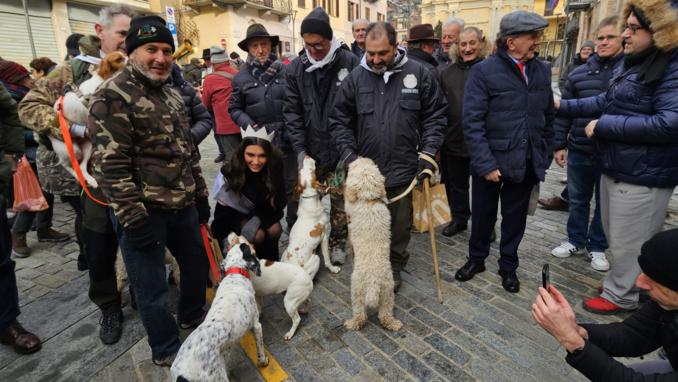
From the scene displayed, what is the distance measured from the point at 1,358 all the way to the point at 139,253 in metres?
1.73

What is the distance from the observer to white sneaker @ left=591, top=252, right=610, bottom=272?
4090 millimetres

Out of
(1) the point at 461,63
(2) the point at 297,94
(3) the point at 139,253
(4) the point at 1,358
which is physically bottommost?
(4) the point at 1,358

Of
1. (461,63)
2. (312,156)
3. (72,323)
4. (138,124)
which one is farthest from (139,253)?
(461,63)

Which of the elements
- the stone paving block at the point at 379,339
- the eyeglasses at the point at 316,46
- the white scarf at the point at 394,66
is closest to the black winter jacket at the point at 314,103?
the eyeglasses at the point at 316,46

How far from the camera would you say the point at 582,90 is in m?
4.39

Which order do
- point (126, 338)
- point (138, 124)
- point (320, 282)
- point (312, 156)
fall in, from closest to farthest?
point (138, 124)
point (126, 338)
point (320, 282)
point (312, 156)

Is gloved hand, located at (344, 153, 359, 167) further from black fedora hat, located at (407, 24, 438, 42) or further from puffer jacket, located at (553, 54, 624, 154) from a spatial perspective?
black fedora hat, located at (407, 24, 438, 42)

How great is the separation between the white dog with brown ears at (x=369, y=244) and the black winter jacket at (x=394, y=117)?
0.33 m

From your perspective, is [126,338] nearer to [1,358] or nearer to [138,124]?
[1,358]

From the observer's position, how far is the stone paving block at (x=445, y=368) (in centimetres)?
265

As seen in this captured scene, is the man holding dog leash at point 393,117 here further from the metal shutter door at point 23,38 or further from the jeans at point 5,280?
the metal shutter door at point 23,38

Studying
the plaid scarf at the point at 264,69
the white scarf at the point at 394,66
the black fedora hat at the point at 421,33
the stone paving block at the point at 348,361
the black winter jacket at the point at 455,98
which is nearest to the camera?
the stone paving block at the point at 348,361

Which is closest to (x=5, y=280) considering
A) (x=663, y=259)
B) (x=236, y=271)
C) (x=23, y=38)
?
(x=236, y=271)

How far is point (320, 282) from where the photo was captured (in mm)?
4016
